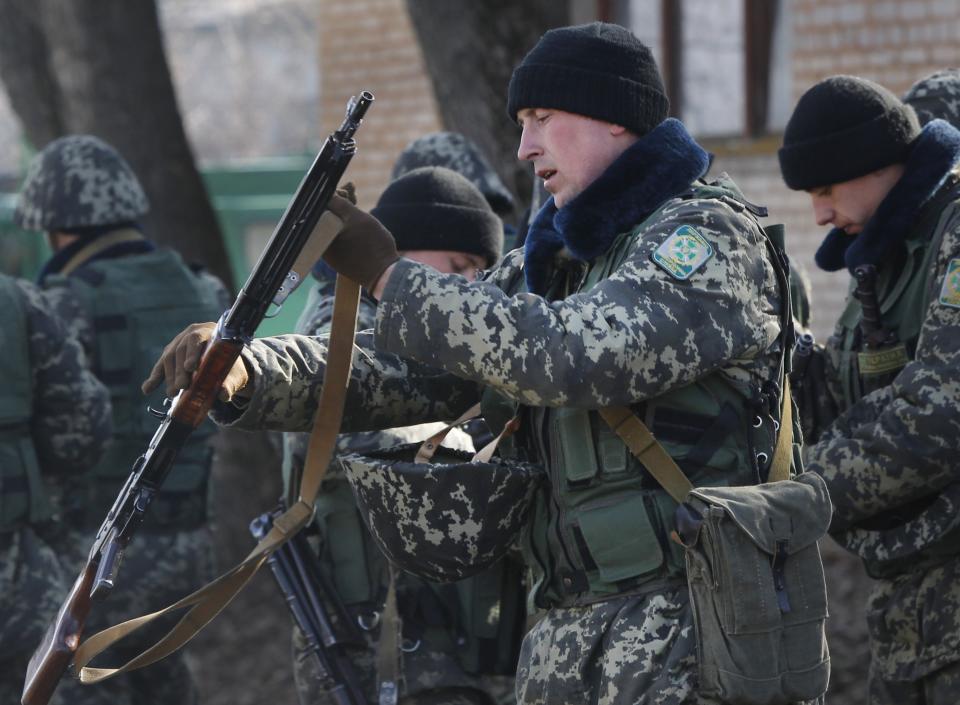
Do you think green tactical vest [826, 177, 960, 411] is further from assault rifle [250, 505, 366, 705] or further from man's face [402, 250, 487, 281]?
assault rifle [250, 505, 366, 705]

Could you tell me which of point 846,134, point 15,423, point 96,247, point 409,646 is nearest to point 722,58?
point 96,247

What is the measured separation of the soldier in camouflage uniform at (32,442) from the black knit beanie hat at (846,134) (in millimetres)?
2516

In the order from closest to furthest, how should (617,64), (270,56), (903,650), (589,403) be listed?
(589,403) → (617,64) → (903,650) → (270,56)

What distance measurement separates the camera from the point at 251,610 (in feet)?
28.3

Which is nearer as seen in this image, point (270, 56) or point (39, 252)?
point (39, 252)

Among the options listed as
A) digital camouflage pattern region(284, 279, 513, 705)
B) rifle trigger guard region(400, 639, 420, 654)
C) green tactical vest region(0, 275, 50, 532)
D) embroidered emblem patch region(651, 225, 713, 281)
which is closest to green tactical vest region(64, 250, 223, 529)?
green tactical vest region(0, 275, 50, 532)

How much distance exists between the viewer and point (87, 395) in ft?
17.4

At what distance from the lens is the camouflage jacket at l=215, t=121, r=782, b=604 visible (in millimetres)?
2906

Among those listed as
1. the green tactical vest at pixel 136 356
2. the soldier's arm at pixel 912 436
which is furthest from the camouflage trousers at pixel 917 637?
the green tactical vest at pixel 136 356

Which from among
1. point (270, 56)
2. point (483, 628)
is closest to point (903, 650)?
point (483, 628)

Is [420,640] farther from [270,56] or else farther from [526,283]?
[270,56]

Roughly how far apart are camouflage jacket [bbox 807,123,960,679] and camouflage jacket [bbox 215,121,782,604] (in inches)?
29.1

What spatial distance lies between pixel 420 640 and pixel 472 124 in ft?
10.3

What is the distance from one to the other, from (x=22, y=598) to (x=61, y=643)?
73.9 inches
